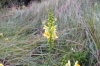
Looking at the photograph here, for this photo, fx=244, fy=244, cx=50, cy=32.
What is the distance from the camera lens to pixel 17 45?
3.24 m

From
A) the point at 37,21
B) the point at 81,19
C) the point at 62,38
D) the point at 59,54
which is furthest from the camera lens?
the point at 37,21

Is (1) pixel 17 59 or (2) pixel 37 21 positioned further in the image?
(2) pixel 37 21

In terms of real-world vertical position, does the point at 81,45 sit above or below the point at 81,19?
below

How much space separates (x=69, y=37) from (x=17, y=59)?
0.86 metres

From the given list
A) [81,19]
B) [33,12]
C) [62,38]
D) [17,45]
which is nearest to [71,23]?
[81,19]

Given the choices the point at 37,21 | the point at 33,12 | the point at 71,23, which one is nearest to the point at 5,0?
the point at 33,12

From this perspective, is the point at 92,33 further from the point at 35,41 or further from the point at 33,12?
the point at 33,12

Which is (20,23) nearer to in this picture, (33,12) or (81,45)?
(33,12)

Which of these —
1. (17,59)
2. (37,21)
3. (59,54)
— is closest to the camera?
(17,59)

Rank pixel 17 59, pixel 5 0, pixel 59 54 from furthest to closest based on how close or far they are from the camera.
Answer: pixel 5 0 → pixel 59 54 → pixel 17 59

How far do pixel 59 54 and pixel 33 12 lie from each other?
2.37 metres

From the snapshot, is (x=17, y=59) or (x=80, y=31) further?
(x=80, y=31)

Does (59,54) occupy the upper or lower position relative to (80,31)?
lower

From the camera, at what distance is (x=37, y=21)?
14.7ft
